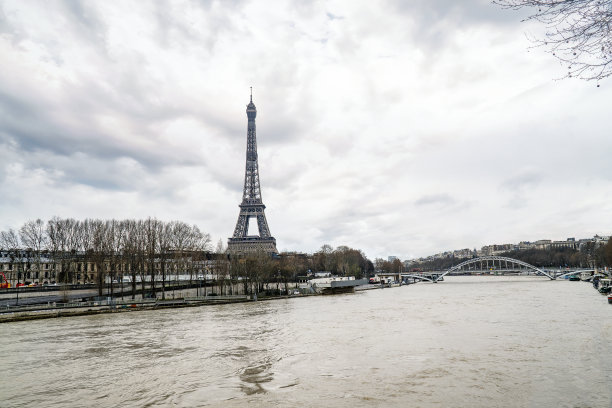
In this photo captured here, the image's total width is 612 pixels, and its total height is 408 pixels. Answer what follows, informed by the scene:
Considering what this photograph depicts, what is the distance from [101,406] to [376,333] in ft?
51.2

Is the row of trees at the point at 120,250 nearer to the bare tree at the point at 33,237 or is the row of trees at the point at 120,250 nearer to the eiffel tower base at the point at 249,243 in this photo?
the bare tree at the point at 33,237

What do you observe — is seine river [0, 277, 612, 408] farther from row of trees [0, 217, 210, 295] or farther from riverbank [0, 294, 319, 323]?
row of trees [0, 217, 210, 295]

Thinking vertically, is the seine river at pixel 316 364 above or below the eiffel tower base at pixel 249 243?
below

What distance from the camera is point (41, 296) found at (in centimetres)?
4422

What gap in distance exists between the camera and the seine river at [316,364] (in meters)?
11.7

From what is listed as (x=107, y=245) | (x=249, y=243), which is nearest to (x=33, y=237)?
(x=107, y=245)

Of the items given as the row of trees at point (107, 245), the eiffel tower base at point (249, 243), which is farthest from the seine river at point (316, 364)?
the eiffel tower base at point (249, 243)

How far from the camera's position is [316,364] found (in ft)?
51.6

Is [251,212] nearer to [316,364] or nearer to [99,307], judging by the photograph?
[99,307]

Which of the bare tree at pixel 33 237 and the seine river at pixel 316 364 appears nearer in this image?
the seine river at pixel 316 364

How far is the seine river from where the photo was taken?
11.7 meters

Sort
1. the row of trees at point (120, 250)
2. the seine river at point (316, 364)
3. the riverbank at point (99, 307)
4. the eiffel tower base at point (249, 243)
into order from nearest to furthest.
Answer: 1. the seine river at point (316, 364)
2. the riverbank at point (99, 307)
3. the row of trees at point (120, 250)
4. the eiffel tower base at point (249, 243)

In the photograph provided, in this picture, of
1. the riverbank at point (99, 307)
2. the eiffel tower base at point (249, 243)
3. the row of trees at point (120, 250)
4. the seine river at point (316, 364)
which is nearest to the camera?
the seine river at point (316, 364)

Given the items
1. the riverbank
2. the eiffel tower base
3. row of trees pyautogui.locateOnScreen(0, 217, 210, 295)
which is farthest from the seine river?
the eiffel tower base
